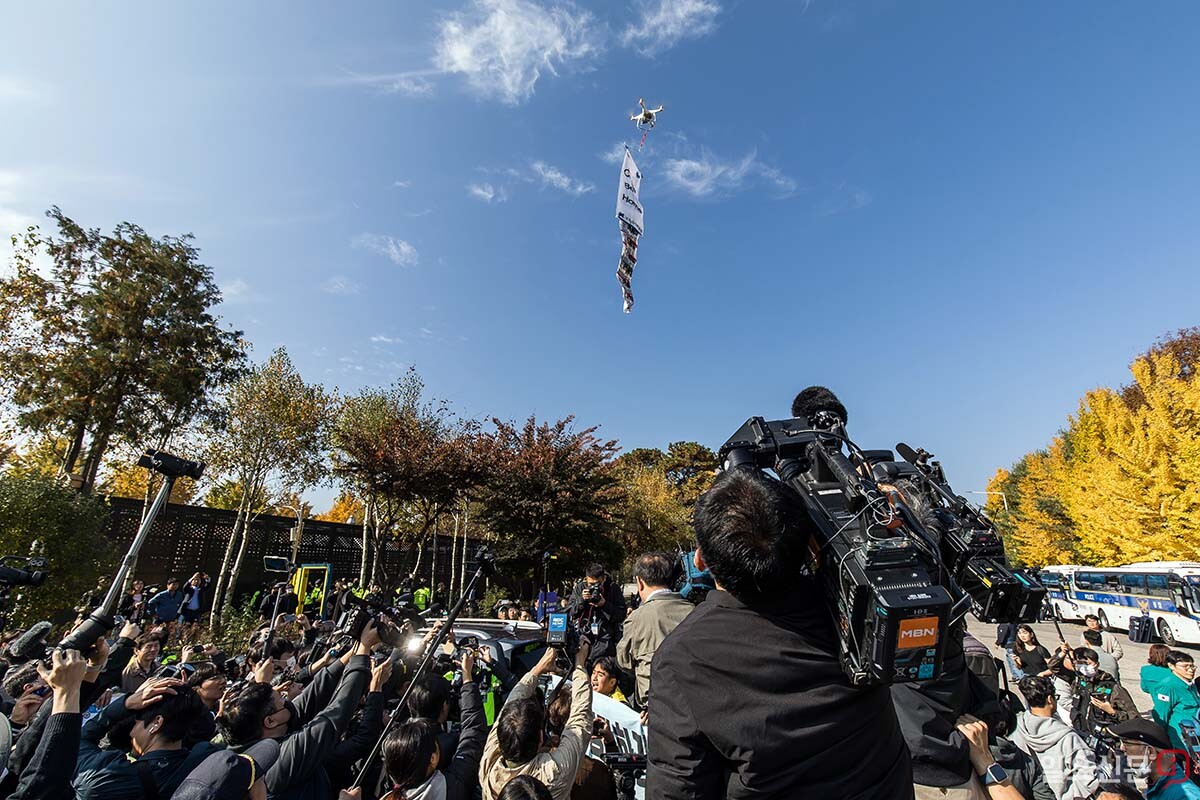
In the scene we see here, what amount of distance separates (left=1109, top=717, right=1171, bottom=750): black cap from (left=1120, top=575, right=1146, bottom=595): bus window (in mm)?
19358

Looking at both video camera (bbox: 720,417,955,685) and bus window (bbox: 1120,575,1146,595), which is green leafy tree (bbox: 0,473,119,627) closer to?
video camera (bbox: 720,417,955,685)

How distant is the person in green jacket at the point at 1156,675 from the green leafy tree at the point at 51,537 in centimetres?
1514

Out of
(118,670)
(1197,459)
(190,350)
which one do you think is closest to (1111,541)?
(1197,459)

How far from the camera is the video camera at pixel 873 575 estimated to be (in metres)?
1.19

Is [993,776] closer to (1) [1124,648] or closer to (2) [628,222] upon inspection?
(2) [628,222]

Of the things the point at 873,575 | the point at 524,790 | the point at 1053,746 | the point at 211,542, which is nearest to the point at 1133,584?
the point at 1053,746

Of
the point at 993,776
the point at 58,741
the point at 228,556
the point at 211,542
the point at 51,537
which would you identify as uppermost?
the point at 211,542

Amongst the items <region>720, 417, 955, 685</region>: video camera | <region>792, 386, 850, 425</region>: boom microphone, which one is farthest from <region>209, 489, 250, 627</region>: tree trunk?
<region>720, 417, 955, 685</region>: video camera

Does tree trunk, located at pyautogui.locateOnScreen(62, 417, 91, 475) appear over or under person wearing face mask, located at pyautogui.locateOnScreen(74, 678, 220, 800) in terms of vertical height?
over

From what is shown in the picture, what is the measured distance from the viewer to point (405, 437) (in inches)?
766

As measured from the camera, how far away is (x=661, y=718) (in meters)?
1.39

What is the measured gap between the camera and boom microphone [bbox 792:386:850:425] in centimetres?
276

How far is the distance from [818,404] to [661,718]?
1879 millimetres

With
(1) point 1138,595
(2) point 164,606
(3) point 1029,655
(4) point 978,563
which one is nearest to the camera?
(4) point 978,563
